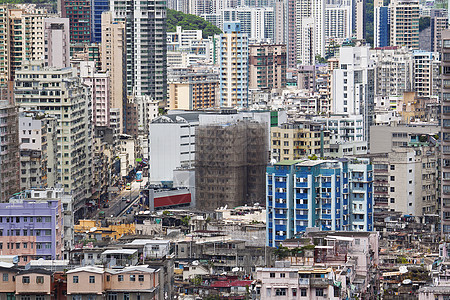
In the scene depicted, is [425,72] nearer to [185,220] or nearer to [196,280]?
[185,220]

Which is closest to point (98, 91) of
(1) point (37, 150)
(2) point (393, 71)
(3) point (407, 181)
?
(2) point (393, 71)

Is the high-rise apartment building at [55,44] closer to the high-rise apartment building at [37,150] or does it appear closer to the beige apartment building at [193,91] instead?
the beige apartment building at [193,91]

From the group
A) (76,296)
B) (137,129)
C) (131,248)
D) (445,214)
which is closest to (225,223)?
(445,214)

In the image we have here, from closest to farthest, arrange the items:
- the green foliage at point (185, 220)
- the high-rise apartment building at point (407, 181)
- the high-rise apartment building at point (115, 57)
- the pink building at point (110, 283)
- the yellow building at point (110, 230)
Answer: the pink building at point (110, 283)
the yellow building at point (110, 230)
the green foliage at point (185, 220)
the high-rise apartment building at point (407, 181)
the high-rise apartment building at point (115, 57)

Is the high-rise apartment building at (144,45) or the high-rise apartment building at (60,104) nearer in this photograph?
the high-rise apartment building at (60,104)

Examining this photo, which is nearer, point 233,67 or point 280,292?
point 280,292

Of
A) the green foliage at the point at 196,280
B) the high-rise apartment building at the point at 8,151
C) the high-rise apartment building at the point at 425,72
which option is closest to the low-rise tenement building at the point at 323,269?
the green foliage at the point at 196,280
